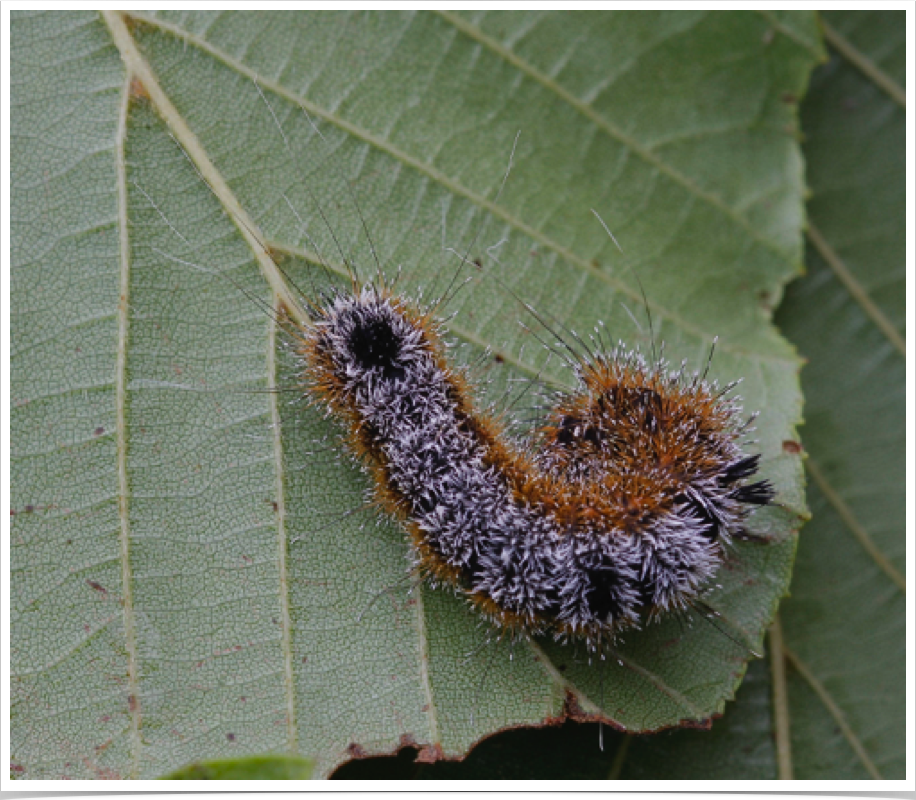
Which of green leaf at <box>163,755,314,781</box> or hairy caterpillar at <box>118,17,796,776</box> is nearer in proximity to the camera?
green leaf at <box>163,755,314,781</box>

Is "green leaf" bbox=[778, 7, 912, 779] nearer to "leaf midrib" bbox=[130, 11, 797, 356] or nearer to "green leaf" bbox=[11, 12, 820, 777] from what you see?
"leaf midrib" bbox=[130, 11, 797, 356]

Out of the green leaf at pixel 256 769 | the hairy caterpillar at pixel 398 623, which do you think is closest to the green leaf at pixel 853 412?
the hairy caterpillar at pixel 398 623

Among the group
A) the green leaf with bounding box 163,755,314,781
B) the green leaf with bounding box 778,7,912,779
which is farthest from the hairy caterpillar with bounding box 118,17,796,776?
the green leaf with bounding box 778,7,912,779

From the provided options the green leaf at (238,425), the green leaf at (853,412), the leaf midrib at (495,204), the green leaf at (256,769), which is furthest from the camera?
the green leaf at (853,412)

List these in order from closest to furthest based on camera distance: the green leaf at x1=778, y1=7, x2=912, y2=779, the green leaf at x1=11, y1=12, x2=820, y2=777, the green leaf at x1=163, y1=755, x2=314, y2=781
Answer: the green leaf at x1=163, y1=755, x2=314, y2=781, the green leaf at x1=11, y1=12, x2=820, y2=777, the green leaf at x1=778, y1=7, x2=912, y2=779

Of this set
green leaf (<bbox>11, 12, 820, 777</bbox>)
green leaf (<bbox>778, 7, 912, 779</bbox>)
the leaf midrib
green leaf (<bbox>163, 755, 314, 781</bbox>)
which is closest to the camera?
green leaf (<bbox>163, 755, 314, 781</bbox>)

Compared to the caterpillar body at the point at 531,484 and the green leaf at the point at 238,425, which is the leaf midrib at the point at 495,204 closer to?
the green leaf at the point at 238,425
